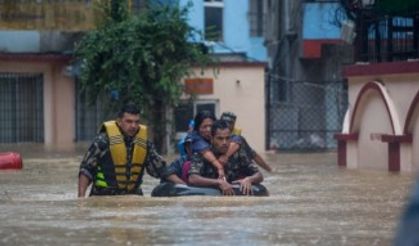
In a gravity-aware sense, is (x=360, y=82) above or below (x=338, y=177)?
above

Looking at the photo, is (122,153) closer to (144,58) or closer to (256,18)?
(144,58)

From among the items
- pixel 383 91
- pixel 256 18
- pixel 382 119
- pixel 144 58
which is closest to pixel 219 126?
pixel 383 91

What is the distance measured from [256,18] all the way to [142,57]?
30.8 ft

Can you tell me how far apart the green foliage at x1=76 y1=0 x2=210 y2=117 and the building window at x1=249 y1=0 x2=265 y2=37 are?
7362 mm

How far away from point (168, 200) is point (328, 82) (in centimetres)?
2043

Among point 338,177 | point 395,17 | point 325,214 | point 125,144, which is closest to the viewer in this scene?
point 325,214

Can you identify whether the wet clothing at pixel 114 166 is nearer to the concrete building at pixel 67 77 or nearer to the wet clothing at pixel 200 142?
the wet clothing at pixel 200 142

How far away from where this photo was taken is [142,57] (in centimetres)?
2802

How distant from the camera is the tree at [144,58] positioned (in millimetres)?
28156

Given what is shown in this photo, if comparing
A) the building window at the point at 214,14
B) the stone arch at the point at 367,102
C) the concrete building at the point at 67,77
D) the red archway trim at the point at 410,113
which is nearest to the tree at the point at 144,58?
the concrete building at the point at 67,77

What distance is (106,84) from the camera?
1133 inches

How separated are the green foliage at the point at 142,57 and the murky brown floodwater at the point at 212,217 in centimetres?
1134

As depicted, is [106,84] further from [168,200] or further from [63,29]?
[168,200]

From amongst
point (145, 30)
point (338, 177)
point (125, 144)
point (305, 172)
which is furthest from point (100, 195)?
point (145, 30)
